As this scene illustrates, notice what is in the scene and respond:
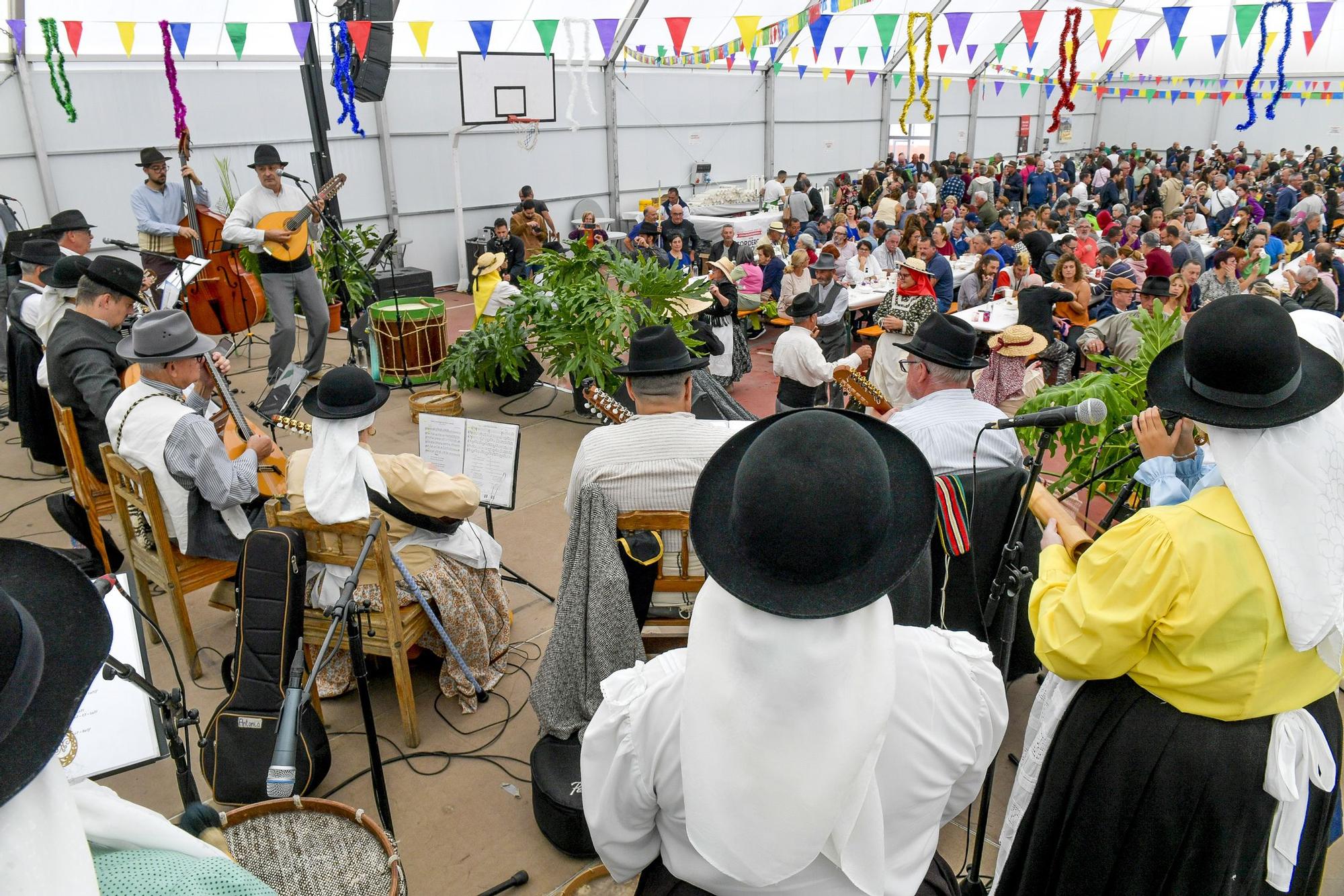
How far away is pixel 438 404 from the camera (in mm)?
6793

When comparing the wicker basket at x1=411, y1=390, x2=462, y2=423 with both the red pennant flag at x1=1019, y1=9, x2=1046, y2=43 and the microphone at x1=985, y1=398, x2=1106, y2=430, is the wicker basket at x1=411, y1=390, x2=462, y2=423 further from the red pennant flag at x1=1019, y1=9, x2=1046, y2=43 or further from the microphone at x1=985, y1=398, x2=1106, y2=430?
Result: the red pennant flag at x1=1019, y1=9, x2=1046, y2=43

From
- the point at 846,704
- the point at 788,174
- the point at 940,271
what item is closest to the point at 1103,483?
the point at 846,704

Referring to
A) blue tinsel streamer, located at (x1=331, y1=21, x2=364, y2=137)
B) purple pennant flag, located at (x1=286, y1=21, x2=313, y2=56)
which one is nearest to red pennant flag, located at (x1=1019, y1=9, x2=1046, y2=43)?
blue tinsel streamer, located at (x1=331, y1=21, x2=364, y2=137)

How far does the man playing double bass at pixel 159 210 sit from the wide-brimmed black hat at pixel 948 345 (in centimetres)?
682

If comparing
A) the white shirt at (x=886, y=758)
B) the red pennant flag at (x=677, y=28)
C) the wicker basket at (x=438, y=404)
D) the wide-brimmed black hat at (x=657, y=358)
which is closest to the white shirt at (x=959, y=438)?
the wide-brimmed black hat at (x=657, y=358)

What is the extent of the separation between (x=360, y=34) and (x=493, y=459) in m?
7.19

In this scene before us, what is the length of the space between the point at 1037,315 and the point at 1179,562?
532cm

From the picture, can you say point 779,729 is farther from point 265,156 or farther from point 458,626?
point 265,156

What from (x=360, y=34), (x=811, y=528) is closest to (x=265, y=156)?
(x=360, y=34)

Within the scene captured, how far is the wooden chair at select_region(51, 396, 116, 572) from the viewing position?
13.8ft

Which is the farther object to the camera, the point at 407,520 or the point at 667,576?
the point at 407,520

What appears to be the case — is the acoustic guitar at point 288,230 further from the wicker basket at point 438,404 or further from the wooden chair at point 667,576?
the wooden chair at point 667,576

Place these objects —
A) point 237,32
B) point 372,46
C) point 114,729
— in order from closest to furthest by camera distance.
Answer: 1. point 114,729
2. point 372,46
3. point 237,32

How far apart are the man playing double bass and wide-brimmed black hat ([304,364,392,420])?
5.48 metres
